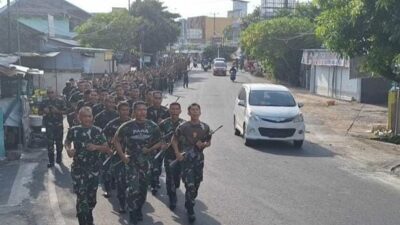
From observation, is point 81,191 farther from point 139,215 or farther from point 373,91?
point 373,91

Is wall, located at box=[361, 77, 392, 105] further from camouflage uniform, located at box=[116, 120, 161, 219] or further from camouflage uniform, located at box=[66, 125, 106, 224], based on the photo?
camouflage uniform, located at box=[66, 125, 106, 224]

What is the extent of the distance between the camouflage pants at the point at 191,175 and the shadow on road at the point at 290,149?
668cm

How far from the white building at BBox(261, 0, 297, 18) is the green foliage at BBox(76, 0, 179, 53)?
35.6 ft

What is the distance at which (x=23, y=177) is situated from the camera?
37.4 feet

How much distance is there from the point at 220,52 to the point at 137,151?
9241cm

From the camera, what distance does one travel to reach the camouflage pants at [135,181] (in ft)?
25.1

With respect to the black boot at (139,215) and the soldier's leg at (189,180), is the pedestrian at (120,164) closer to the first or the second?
the black boot at (139,215)

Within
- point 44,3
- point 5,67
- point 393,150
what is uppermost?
point 44,3

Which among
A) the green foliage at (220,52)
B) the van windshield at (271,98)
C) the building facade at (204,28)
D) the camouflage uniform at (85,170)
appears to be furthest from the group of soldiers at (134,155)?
the building facade at (204,28)

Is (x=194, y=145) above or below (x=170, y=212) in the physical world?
above

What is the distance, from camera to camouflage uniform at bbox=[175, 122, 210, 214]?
802 centimetres

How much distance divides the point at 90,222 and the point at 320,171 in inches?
239

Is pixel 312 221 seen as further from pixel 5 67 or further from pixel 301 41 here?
pixel 301 41

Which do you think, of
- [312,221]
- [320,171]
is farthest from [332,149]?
[312,221]
